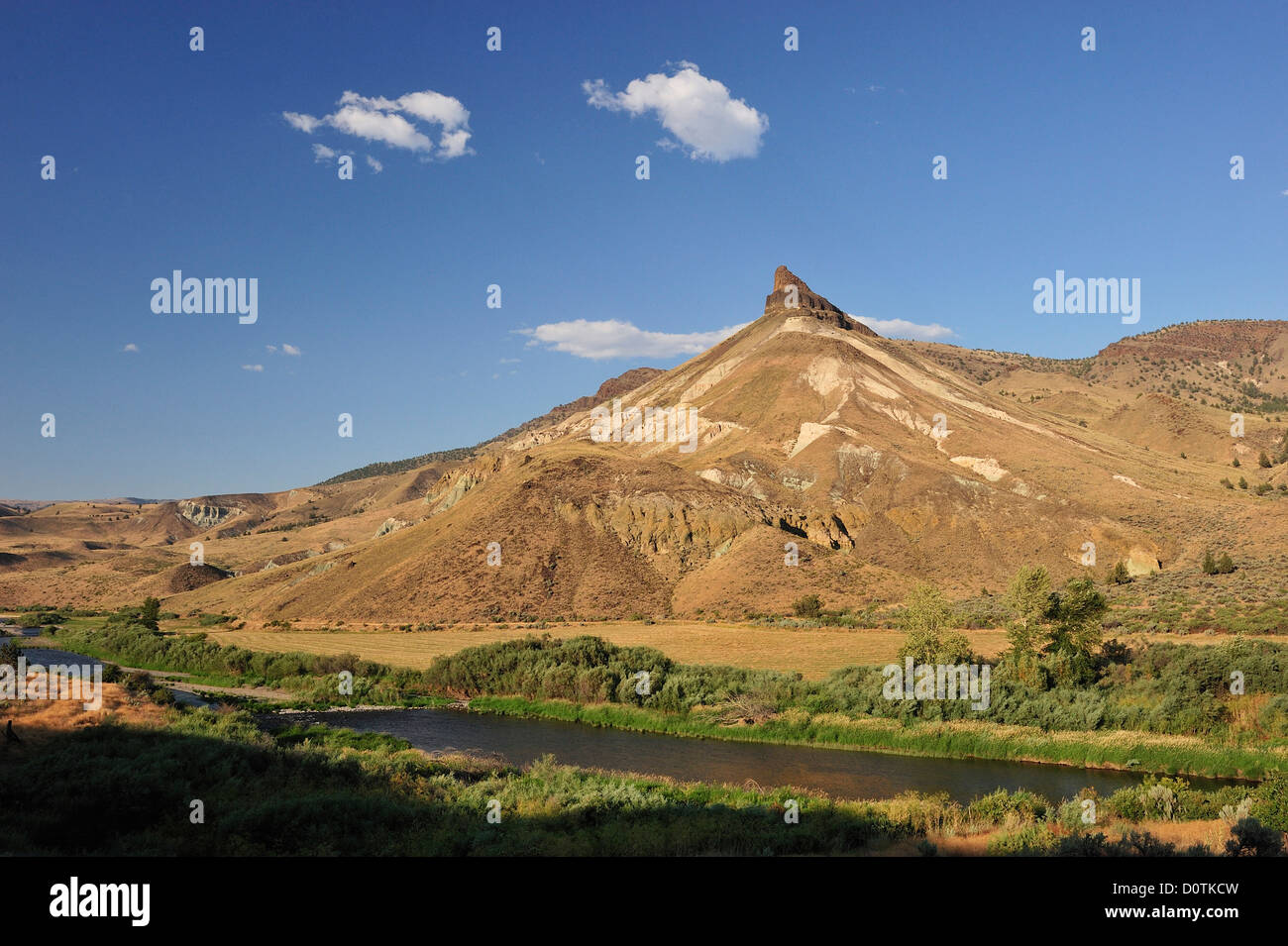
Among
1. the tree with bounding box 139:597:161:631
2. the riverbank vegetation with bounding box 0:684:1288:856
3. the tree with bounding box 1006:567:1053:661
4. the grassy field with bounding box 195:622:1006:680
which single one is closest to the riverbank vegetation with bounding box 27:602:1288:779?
the tree with bounding box 1006:567:1053:661

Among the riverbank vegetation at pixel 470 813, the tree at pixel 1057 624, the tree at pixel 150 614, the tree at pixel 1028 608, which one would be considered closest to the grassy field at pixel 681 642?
the tree at pixel 1028 608

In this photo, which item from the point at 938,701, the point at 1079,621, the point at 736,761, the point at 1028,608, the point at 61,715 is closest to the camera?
the point at 61,715

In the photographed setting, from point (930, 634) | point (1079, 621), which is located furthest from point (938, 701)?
point (1079, 621)

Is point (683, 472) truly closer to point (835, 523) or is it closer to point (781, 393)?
point (835, 523)

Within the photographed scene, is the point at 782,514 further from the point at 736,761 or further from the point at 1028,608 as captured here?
the point at 736,761

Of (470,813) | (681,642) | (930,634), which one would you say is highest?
(930,634)

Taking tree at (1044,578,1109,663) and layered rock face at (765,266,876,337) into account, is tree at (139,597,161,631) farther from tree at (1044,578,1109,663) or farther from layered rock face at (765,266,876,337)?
layered rock face at (765,266,876,337)
